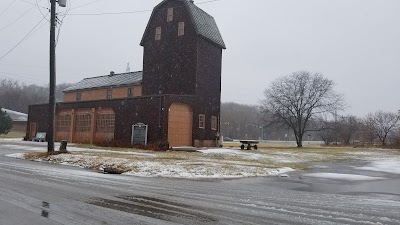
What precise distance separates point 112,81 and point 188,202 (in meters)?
41.8

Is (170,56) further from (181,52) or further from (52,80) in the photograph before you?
(52,80)

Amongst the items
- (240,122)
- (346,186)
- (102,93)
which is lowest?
(346,186)

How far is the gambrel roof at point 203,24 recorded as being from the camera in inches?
1463

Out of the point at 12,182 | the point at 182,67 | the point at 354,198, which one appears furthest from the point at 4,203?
Result: the point at 182,67

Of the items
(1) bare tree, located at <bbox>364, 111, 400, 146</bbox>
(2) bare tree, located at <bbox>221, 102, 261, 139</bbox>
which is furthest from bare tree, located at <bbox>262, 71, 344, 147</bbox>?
(2) bare tree, located at <bbox>221, 102, 261, 139</bbox>

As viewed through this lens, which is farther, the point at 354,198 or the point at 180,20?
the point at 180,20

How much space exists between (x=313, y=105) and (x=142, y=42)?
102 ft

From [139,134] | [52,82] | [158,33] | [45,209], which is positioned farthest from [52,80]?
[158,33]

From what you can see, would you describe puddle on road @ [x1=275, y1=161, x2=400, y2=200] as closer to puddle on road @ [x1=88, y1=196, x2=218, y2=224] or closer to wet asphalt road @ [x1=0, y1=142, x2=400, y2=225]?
wet asphalt road @ [x1=0, y1=142, x2=400, y2=225]

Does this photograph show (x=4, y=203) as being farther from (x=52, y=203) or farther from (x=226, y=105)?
(x=226, y=105)

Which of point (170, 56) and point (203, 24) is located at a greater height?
point (203, 24)

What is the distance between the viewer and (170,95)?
1307 inches

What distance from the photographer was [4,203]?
736 centimetres

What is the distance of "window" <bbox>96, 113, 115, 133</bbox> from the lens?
3741cm
